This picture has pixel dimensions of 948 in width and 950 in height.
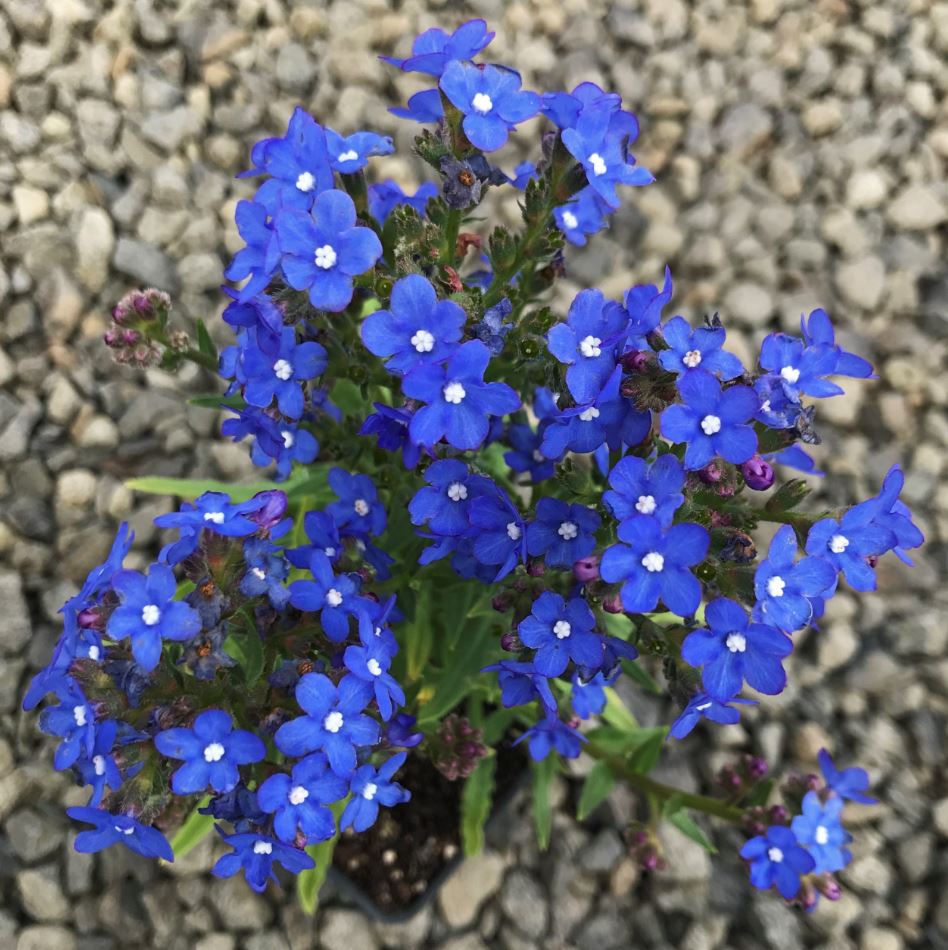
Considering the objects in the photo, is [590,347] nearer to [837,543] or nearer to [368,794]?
[837,543]

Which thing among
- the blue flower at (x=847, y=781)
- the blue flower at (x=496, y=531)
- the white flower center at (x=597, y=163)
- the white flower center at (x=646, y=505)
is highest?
the white flower center at (x=597, y=163)

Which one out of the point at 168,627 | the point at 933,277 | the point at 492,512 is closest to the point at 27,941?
the point at 168,627

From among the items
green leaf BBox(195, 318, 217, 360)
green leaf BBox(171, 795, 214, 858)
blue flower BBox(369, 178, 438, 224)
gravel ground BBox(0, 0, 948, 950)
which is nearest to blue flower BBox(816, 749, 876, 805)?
gravel ground BBox(0, 0, 948, 950)

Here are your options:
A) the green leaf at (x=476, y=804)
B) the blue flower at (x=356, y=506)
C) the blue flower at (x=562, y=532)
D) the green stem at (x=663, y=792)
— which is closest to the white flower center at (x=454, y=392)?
the blue flower at (x=562, y=532)

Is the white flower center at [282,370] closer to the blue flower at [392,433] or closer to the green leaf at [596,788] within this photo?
the blue flower at [392,433]

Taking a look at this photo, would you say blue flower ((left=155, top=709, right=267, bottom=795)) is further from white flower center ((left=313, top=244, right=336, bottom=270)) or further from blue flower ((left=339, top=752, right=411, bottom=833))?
white flower center ((left=313, top=244, right=336, bottom=270))
